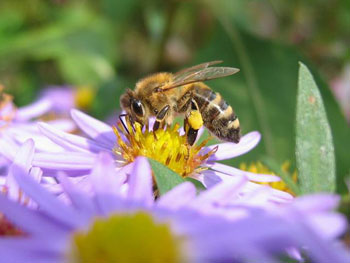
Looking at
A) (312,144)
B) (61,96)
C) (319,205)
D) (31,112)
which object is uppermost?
(319,205)

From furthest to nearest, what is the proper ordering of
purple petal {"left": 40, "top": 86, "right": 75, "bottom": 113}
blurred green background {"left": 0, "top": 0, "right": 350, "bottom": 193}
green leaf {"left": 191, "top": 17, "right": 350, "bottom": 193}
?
1. purple petal {"left": 40, "top": 86, "right": 75, "bottom": 113}
2. blurred green background {"left": 0, "top": 0, "right": 350, "bottom": 193}
3. green leaf {"left": 191, "top": 17, "right": 350, "bottom": 193}

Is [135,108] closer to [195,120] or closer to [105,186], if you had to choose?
[195,120]

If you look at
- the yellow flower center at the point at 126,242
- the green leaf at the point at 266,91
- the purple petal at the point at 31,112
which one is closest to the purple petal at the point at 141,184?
the yellow flower center at the point at 126,242

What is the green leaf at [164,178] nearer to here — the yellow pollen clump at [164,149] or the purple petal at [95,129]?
the yellow pollen clump at [164,149]

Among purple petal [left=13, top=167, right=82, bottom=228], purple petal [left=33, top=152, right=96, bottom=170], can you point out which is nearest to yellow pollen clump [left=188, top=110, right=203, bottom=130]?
purple petal [left=33, top=152, right=96, bottom=170]

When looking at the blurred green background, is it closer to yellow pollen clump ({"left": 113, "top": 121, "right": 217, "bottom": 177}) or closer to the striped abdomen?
the striped abdomen

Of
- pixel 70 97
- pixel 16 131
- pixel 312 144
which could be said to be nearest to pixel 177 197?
pixel 312 144

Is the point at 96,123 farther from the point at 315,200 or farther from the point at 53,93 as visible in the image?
the point at 53,93
